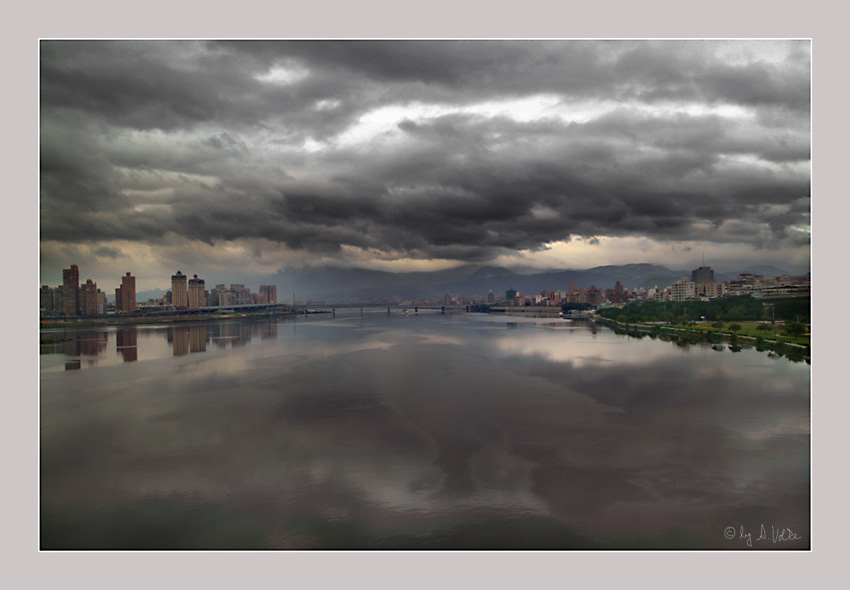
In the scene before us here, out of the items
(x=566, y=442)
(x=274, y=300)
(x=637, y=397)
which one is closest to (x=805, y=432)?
(x=637, y=397)

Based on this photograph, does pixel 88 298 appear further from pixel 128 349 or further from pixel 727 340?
pixel 727 340

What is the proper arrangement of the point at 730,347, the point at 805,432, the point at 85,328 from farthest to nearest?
the point at 85,328, the point at 730,347, the point at 805,432

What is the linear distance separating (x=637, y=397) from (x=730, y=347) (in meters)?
8.53

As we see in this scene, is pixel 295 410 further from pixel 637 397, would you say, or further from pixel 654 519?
pixel 637 397

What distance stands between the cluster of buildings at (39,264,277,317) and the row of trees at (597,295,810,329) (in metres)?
20.2

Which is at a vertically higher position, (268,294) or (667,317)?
(268,294)

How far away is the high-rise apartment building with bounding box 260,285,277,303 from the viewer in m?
47.3

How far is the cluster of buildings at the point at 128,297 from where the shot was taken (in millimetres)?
15720

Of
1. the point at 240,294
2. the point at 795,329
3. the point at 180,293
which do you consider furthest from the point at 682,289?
→ the point at 180,293

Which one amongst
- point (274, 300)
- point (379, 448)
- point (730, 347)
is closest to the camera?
point (379, 448)

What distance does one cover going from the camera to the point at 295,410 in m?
6.54

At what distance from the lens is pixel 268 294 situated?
48594 millimetres

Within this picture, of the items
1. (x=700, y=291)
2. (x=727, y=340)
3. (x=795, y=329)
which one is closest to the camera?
(x=795, y=329)

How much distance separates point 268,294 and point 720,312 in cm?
4294
